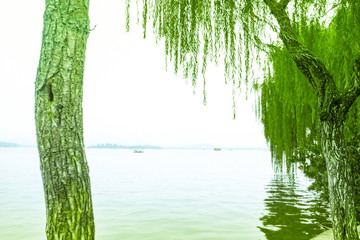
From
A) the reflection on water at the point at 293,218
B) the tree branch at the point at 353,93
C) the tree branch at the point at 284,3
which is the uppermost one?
the tree branch at the point at 284,3

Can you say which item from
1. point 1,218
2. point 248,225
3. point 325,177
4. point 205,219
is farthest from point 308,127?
point 1,218

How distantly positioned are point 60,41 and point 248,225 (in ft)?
26.0

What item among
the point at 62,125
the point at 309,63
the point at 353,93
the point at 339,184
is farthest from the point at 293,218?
the point at 62,125

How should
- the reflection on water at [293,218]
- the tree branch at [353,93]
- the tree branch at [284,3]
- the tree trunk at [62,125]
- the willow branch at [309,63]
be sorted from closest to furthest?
1. the tree trunk at [62,125]
2. the tree branch at [353,93]
3. the willow branch at [309,63]
4. the tree branch at [284,3]
5. the reflection on water at [293,218]

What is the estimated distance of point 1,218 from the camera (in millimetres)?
10875

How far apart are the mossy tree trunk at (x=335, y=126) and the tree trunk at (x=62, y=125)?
2.31 m

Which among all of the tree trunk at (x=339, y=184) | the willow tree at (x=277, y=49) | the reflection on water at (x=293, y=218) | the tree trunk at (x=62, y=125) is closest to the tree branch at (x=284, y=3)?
the willow tree at (x=277, y=49)

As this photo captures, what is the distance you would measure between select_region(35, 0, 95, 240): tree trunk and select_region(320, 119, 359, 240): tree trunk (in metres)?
2.71

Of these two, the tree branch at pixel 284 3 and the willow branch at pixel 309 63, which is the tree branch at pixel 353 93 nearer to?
the willow branch at pixel 309 63

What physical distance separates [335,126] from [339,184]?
2.15ft

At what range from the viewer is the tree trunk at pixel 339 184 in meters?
3.99

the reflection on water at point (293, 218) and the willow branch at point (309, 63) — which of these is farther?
the reflection on water at point (293, 218)

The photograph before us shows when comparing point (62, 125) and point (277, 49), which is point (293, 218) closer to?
point (277, 49)

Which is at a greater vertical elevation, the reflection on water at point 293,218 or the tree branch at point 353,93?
the tree branch at point 353,93
